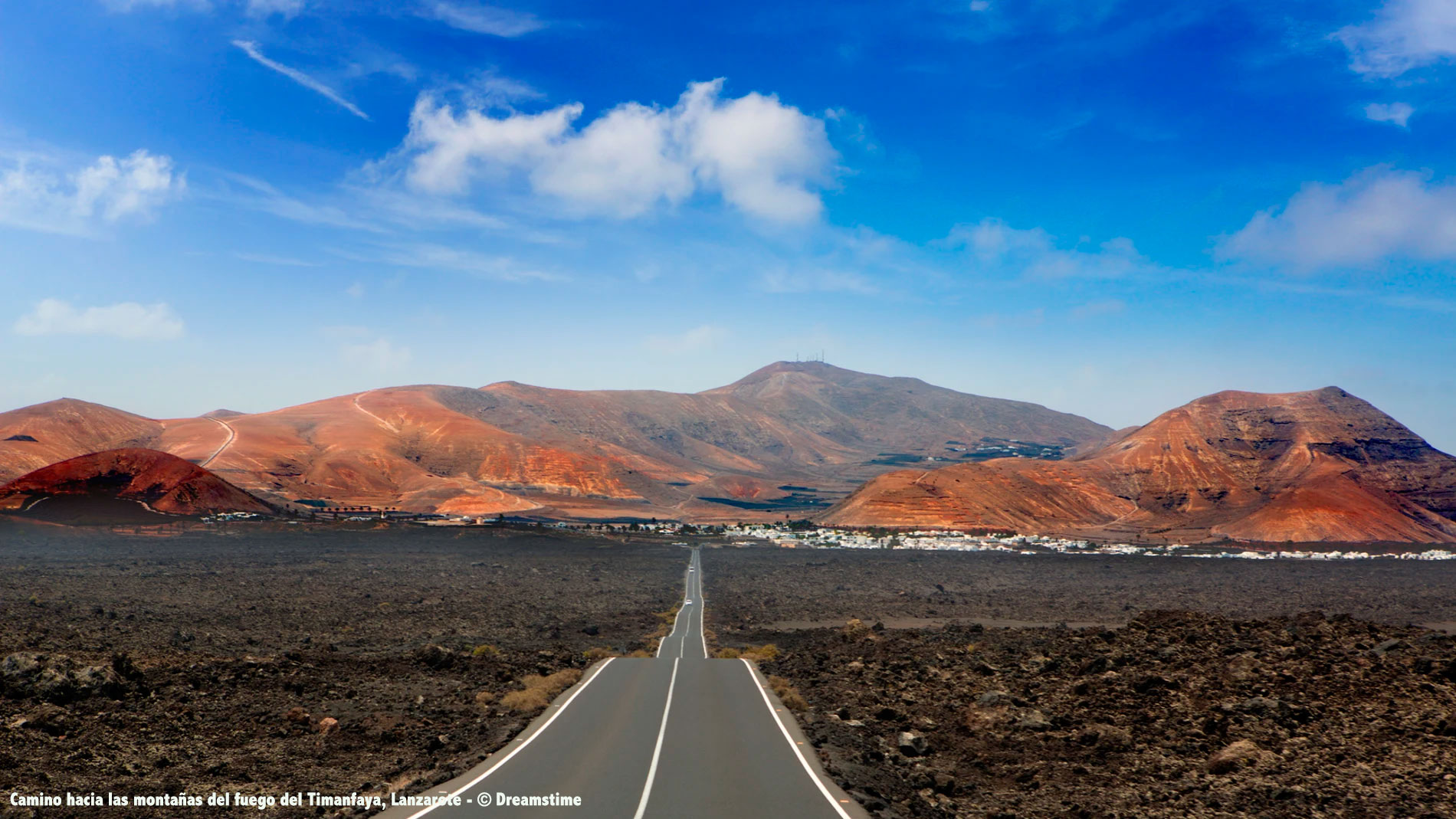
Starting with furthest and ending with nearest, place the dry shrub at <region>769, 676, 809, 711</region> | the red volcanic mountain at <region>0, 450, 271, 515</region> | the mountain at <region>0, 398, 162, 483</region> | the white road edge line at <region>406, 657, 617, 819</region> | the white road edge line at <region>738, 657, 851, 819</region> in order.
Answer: the mountain at <region>0, 398, 162, 483</region> → the red volcanic mountain at <region>0, 450, 271, 515</region> → the dry shrub at <region>769, 676, 809, 711</region> → the white road edge line at <region>738, 657, 851, 819</region> → the white road edge line at <region>406, 657, 617, 819</region>

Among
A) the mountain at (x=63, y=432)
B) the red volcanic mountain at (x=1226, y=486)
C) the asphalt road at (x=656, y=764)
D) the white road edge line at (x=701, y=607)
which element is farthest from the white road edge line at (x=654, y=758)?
the mountain at (x=63, y=432)

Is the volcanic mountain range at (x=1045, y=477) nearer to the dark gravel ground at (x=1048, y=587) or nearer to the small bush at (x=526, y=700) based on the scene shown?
the dark gravel ground at (x=1048, y=587)

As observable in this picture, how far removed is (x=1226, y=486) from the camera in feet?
488

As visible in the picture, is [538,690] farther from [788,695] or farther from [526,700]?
[788,695]

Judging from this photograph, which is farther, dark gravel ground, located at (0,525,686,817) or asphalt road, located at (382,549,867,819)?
dark gravel ground, located at (0,525,686,817)

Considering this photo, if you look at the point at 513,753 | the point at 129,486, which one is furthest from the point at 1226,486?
the point at 129,486

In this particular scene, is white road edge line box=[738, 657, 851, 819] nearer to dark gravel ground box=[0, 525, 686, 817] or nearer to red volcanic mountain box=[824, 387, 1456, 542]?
dark gravel ground box=[0, 525, 686, 817]

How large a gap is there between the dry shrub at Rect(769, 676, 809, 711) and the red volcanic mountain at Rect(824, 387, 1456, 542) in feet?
366

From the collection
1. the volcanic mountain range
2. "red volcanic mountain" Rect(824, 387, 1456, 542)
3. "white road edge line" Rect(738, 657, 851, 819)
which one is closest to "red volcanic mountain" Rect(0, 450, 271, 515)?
the volcanic mountain range

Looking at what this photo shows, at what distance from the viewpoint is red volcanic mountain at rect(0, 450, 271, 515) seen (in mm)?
94312

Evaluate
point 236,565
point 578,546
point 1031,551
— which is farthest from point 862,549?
point 236,565

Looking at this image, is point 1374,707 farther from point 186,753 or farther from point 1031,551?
point 1031,551

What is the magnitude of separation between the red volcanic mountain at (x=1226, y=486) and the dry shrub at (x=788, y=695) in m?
111

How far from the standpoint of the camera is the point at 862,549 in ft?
354
